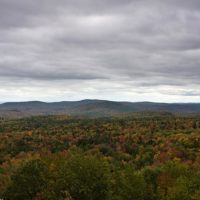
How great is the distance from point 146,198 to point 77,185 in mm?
12311

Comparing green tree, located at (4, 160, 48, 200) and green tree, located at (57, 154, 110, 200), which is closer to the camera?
green tree, located at (57, 154, 110, 200)

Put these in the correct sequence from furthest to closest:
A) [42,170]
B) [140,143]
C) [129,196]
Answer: [140,143] → [42,170] → [129,196]

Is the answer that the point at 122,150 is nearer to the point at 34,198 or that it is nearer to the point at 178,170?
the point at 178,170

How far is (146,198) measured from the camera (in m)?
64.1

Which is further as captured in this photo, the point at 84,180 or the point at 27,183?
the point at 27,183

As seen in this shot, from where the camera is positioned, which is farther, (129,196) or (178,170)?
(178,170)

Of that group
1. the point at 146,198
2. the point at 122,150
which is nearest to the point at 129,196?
the point at 146,198

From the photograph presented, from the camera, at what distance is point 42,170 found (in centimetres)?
7312

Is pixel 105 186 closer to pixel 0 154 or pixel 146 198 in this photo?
pixel 146 198

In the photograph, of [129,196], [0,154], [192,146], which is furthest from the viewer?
[0,154]

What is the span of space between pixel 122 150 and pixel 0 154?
59070mm

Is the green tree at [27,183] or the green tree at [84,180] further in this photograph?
the green tree at [27,183]

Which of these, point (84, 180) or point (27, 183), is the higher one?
point (84, 180)

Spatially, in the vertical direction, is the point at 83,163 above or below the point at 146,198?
above
